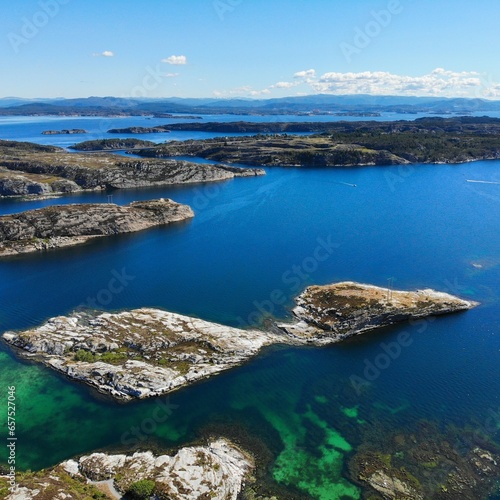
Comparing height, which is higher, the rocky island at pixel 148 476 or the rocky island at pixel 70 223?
the rocky island at pixel 70 223

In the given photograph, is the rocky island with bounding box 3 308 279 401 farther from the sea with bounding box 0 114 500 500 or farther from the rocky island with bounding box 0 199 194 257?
the rocky island with bounding box 0 199 194 257

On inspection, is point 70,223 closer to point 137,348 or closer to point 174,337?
point 137,348

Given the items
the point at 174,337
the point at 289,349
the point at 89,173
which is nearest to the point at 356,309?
the point at 289,349

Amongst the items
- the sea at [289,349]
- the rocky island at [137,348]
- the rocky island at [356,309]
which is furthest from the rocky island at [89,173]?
the rocky island at [356,309]

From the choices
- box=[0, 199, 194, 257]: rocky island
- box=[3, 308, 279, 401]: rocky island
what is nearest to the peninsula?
box=[3, 308, 279, 401]: rocky island

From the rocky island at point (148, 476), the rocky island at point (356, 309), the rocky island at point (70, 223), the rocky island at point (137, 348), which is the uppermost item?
the rocky island at point (70, 223)

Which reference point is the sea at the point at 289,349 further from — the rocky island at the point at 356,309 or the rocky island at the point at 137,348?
the rocky island at the point at 356,309

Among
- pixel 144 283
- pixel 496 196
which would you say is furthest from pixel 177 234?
pixel 496 196

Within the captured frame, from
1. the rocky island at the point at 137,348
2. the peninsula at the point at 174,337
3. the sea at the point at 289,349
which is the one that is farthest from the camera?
the peninsula at the point at 174,337
